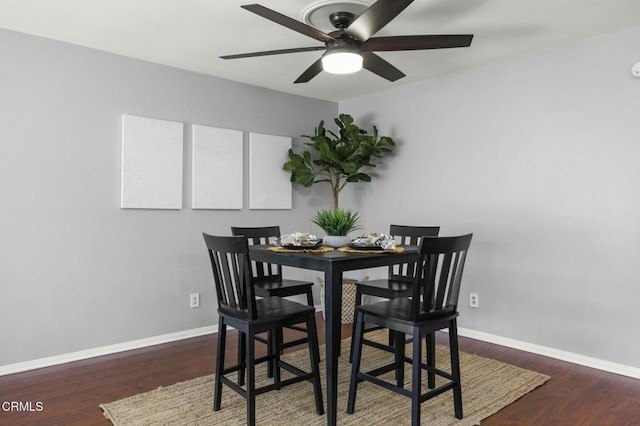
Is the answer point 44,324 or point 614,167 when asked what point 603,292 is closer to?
point 614,167

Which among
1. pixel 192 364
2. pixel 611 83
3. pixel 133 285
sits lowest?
pixel 192 364

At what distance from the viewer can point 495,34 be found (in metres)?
3.10


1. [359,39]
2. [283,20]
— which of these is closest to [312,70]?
[359,39]

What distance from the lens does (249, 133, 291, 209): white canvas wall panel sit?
432cm

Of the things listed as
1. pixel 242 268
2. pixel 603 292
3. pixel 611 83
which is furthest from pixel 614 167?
pixel 242 268

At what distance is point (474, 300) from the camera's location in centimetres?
386

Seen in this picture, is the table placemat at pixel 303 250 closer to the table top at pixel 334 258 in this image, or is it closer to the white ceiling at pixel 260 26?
the table top at pixel 334 258

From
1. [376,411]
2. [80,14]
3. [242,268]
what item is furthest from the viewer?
[80,14]

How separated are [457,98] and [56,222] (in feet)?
11.9

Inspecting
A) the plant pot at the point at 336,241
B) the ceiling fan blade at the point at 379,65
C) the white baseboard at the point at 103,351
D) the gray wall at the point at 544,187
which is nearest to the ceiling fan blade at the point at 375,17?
the ceiling fan blade at the point at 379,65

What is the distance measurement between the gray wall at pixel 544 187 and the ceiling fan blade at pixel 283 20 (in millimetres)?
2026

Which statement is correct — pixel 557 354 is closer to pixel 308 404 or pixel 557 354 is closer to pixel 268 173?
pixel 308 404

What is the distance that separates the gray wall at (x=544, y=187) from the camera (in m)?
3.04

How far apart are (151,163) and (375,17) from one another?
2.36 metres
